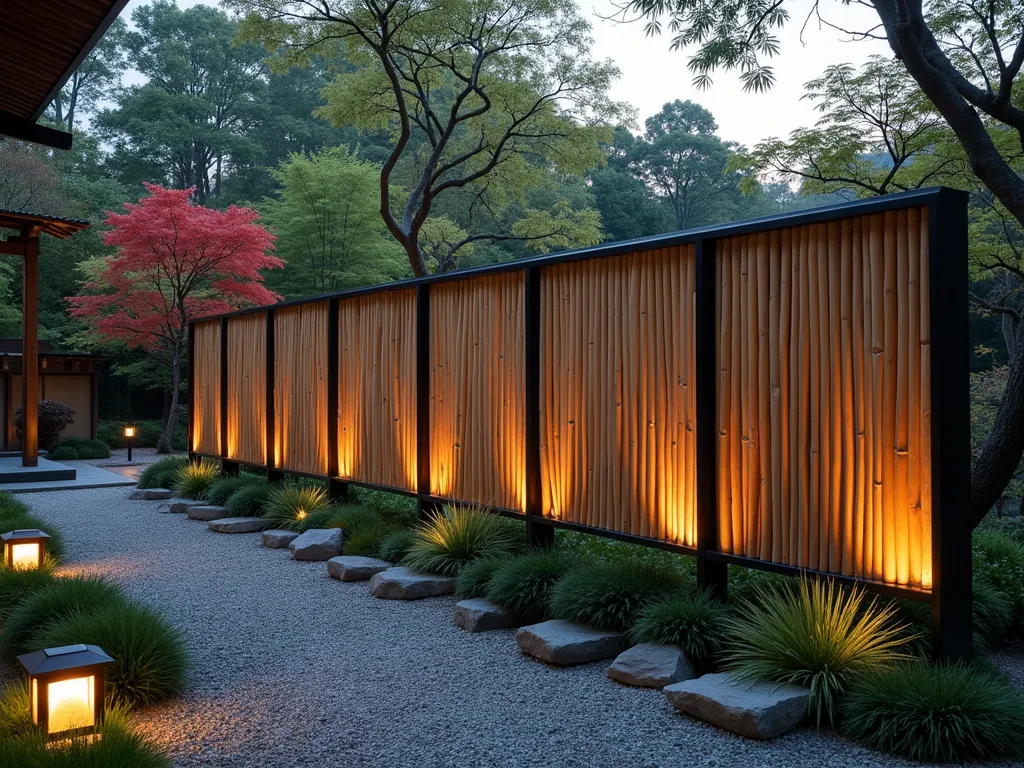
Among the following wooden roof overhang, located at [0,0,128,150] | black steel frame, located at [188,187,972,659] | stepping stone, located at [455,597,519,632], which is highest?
wooden roof overhang, located at [0,0,128,150]

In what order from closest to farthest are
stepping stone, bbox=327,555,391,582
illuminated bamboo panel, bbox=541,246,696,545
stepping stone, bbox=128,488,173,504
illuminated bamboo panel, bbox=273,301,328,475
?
illuminated bamboo panel, bbox=541,246,696,545 < stepping stone, bbox=327,555,391,582 < illuminated bamboo panel, bbox=273,301,328,475 < stepping stone, bbox=128,488,173,504

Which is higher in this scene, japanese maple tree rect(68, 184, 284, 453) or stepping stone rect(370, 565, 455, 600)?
japanese maple tree rect(68, 184, 284, 453)

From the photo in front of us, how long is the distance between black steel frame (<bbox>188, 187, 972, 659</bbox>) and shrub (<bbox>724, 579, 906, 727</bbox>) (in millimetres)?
224

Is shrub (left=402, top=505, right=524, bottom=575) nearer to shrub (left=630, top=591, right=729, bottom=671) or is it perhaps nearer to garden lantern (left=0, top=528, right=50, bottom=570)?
shrub (left=630, top=591, right=729, bottom=671)

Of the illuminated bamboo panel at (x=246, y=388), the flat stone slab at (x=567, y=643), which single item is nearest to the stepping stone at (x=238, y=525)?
the illuminated bamboo panel at (x=246, y=388)

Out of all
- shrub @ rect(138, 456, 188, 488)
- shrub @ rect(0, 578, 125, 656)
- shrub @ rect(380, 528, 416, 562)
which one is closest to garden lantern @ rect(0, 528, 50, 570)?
Answer: shrub @ rect(0, 578, 125, 656)

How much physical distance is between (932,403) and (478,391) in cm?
395

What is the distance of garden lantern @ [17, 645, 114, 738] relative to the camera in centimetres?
325

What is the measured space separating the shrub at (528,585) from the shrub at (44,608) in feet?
7.46

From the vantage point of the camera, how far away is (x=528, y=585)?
17.7 feet

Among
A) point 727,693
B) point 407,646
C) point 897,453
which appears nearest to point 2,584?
point 407,646

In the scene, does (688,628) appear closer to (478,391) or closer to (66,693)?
(66,693)

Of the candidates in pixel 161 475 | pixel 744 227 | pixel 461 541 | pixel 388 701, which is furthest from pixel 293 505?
pixel 744 227

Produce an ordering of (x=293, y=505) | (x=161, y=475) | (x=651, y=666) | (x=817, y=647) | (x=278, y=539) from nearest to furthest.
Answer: (x=817, y=647), (x=651, y=666), (x=278, y=539), (x=293, y=505), (x=161, y=475)
